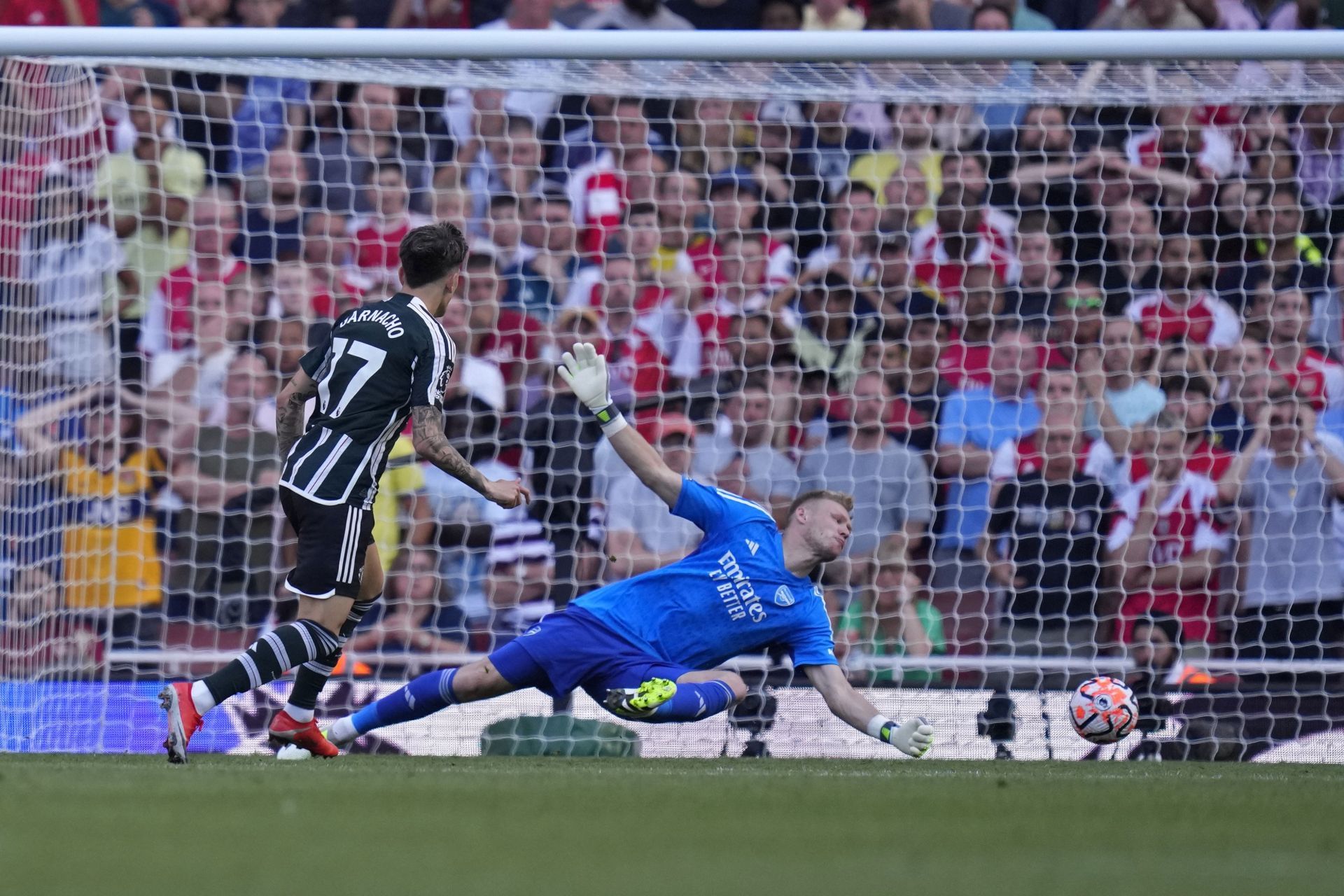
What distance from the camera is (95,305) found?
7711 mm

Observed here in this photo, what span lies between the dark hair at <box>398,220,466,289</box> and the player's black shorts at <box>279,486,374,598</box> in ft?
2.78

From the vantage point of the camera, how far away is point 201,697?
17.6ft

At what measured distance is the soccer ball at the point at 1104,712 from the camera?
6309mm

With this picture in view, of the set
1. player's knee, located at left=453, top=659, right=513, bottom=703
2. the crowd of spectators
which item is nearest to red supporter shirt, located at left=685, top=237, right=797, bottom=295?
the crowd of spectators

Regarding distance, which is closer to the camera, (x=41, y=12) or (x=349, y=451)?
(x=349, y=451)

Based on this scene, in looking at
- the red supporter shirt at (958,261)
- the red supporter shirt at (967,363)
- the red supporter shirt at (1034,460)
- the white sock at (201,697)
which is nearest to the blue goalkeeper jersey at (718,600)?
the white sock at (201,697)

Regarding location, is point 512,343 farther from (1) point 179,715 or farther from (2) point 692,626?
(1) point 179,715

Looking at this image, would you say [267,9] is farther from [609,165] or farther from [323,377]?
[323,377]

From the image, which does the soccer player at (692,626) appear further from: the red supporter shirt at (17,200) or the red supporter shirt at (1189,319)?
the red supporter shirt at (17,200)

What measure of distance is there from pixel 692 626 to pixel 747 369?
2450 millimetres

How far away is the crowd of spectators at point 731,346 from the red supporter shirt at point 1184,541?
21 mm

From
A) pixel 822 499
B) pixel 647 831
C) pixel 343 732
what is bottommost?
pixel 343 732

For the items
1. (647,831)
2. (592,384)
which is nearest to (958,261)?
(592,384)

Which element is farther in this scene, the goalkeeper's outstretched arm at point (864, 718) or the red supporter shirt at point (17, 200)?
the red supporter shirt at point (17, 200)
